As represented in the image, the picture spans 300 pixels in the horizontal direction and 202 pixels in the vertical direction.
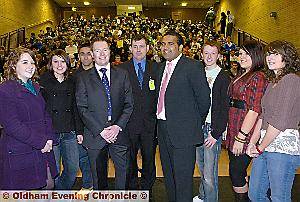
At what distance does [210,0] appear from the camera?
2561 cm

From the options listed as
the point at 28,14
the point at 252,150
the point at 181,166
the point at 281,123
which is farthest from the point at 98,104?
the point at 28,14

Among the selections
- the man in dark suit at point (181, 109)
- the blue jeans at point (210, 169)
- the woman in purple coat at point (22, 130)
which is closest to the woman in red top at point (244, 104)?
the blue jeans at point (210, 169)

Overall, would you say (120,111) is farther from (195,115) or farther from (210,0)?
(210,0)

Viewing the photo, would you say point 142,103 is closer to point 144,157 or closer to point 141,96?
point 141,96

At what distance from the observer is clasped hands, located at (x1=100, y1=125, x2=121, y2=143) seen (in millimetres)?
3348

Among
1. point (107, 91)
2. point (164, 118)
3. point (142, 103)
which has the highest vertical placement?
point (107, 91)

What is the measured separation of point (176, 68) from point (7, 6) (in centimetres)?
1576

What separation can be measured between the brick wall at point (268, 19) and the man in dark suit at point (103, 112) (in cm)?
975

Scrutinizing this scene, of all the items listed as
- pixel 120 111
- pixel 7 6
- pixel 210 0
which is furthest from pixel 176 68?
pixel 210 0

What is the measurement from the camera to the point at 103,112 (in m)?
3.38

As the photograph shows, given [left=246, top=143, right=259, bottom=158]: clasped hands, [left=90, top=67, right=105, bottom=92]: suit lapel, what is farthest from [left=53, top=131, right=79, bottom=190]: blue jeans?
[left=246, top=143, right=259, bottom=158]: clasped hands

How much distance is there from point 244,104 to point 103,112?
1.22 metres

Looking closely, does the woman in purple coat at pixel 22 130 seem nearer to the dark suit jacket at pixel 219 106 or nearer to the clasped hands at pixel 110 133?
the clasped hands at pixel 110 133

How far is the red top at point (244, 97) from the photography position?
3.19 meters
